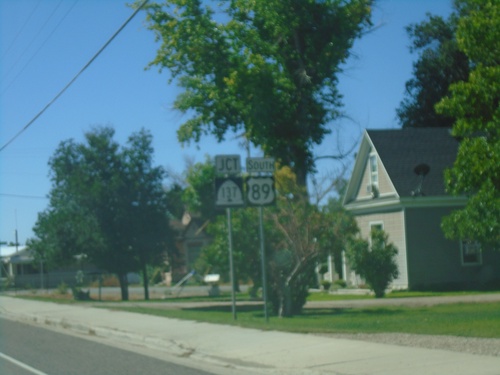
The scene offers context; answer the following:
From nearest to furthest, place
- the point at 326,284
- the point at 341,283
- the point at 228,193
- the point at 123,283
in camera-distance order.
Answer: the point at 228,193 < the point at 341,283 < the point at 326,284 < the point at 123,283

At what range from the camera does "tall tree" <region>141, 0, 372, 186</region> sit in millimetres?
28156

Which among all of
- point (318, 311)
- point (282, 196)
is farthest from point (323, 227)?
point (318, 311)

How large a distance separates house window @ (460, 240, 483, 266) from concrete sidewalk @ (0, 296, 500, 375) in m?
15.9

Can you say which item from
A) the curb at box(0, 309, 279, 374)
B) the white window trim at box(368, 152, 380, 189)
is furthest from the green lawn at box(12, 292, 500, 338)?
the white window trim at box(368, 152, 380, 189)

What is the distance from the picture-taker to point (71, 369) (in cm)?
1333

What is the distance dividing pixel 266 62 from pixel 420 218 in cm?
923

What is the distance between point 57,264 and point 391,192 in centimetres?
1646

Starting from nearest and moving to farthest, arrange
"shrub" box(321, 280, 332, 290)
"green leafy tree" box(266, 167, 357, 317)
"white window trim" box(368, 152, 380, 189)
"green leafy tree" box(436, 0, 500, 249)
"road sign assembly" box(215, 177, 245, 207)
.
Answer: "green leafy tree" box(436, 0, 500, 249) → "road sign assembly" box(215, 177, 245, 207) → "green leafy tree" box(266, 167, 357, 317) → "white window trim" box(368, 152, 380, 189) → "shrub" box(321, 280, 332, 290)

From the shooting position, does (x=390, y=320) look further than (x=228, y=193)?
Yes

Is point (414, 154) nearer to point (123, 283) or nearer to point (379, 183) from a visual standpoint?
point (379, 183)

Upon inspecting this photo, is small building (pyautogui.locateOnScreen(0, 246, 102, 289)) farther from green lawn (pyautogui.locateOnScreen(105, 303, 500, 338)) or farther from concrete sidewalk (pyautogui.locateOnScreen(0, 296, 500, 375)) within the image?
concrete sidewalk (pyautogui.locateOnScreen(0, 296, 500, 375))

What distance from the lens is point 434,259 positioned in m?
32.1

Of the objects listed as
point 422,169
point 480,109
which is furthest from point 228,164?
point 422,169

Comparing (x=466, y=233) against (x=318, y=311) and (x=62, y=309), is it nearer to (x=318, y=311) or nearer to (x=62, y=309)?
(x=318, y=311)
